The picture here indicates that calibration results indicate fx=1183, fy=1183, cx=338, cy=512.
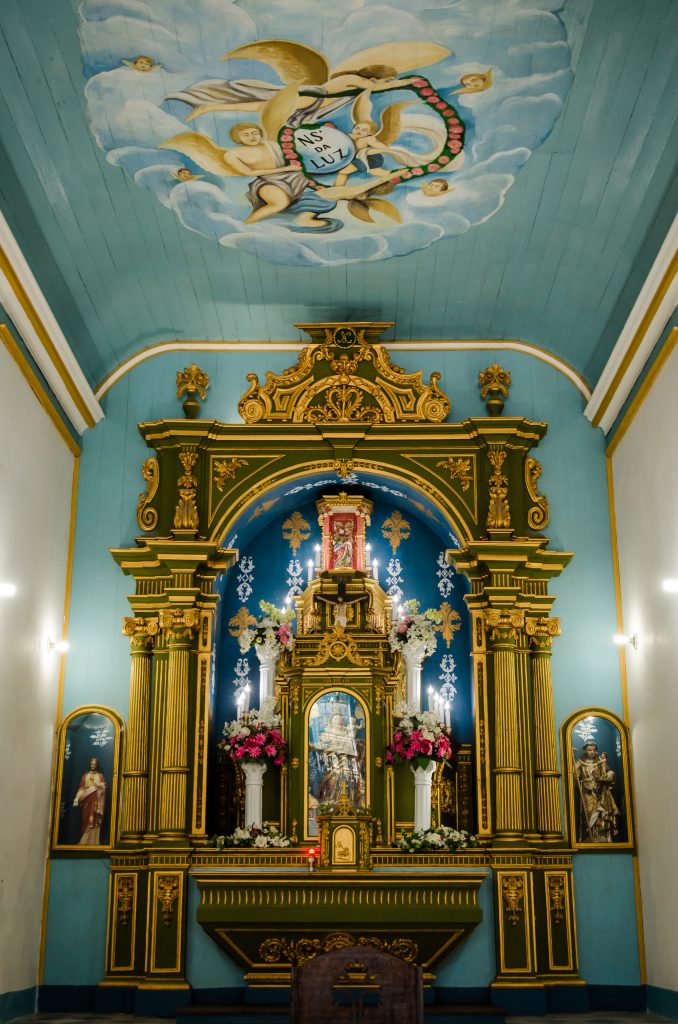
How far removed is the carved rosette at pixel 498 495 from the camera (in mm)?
11266

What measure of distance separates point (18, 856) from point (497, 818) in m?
4.10

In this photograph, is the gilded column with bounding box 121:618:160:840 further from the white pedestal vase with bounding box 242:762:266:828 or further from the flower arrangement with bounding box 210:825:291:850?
the white pedestal vase with bounding box 242:762:266:828

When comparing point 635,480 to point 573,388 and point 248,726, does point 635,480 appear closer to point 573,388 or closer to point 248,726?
point 573,388

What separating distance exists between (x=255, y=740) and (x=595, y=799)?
10.2ft

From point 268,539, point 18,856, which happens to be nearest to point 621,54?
point 268,539

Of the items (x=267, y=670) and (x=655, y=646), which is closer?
(x=655, y=646)

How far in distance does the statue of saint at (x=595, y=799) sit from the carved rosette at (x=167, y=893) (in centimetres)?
358

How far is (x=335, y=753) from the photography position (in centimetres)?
1108

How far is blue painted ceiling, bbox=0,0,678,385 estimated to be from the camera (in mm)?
7980

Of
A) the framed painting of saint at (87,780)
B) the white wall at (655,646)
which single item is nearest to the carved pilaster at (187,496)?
the framed painting of saint at (87,780)

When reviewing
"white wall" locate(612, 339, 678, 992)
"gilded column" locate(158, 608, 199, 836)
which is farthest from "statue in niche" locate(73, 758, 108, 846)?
"white wall" locate(612, 339, 678, 992)

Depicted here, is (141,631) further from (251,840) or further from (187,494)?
(251,840)

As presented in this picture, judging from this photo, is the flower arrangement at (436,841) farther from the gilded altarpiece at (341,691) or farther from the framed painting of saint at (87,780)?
the framed painting of saint at (87,780)

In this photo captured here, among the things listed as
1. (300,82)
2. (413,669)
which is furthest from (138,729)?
(300,82)
